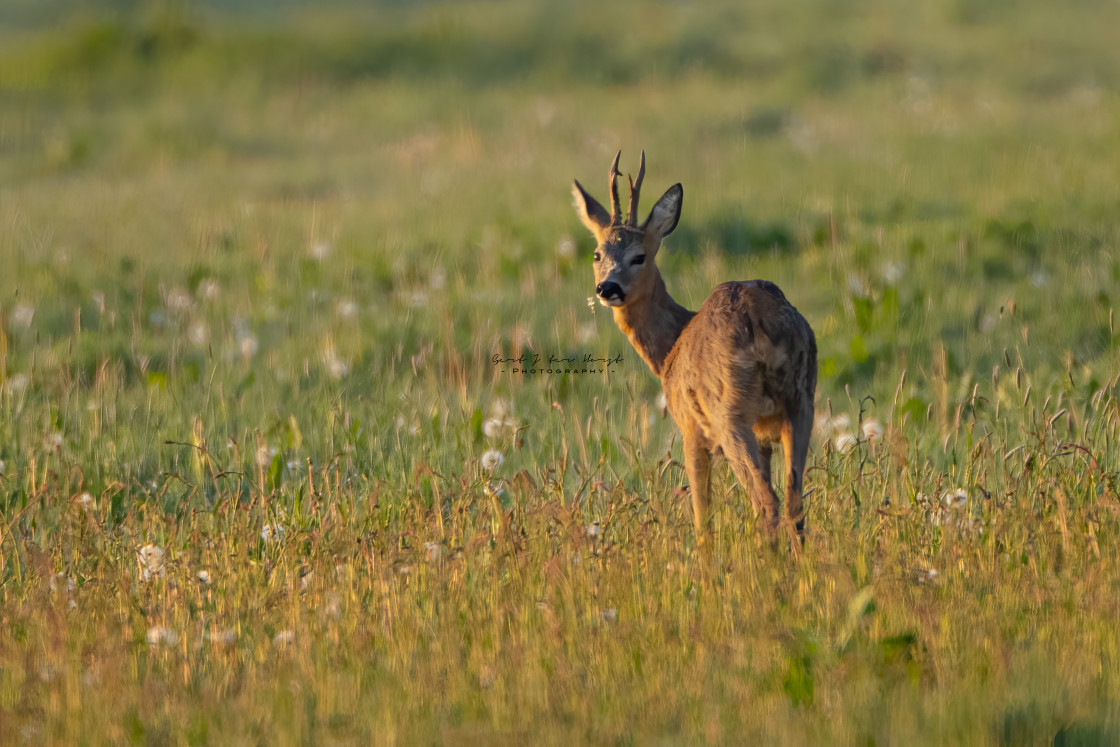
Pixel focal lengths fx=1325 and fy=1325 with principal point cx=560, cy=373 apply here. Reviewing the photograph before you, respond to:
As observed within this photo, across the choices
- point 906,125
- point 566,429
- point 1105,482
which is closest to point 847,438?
point 1105,482

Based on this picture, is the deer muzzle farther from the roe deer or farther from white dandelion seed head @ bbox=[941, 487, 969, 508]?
white dandelion seed head @ bbox=[941, 487, 969, 508]

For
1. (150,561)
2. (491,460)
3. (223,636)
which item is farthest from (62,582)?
(491,460)

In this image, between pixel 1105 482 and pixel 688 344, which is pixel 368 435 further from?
pixel 1105 482

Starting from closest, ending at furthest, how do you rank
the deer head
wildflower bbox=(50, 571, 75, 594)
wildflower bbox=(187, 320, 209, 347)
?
1. wildflower bbox=(50, 571, 75, 594)
2. the deer head
3. wildflower bbox=(187, 320, 209, 347)

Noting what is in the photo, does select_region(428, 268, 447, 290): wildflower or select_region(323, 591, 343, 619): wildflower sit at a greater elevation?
select_region(428, 268, 447, 290): wildflower

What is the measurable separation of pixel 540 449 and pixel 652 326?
1.33 meters

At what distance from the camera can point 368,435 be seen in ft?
23.6

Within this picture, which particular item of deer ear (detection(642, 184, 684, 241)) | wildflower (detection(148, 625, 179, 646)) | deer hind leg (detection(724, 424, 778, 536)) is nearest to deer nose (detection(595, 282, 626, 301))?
deer ear (detection(642, 184, 684, 241))

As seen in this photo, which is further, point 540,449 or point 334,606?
point 540,449

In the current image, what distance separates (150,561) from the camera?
16.7 ft

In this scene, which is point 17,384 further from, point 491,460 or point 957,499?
point 957,499

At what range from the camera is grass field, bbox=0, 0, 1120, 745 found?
388 cm

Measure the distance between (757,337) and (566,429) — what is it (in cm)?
240

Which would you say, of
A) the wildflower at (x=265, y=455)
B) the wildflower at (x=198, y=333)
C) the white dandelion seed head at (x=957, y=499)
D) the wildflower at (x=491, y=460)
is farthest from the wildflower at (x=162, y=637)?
the wildflower at (x=198, y=333)
